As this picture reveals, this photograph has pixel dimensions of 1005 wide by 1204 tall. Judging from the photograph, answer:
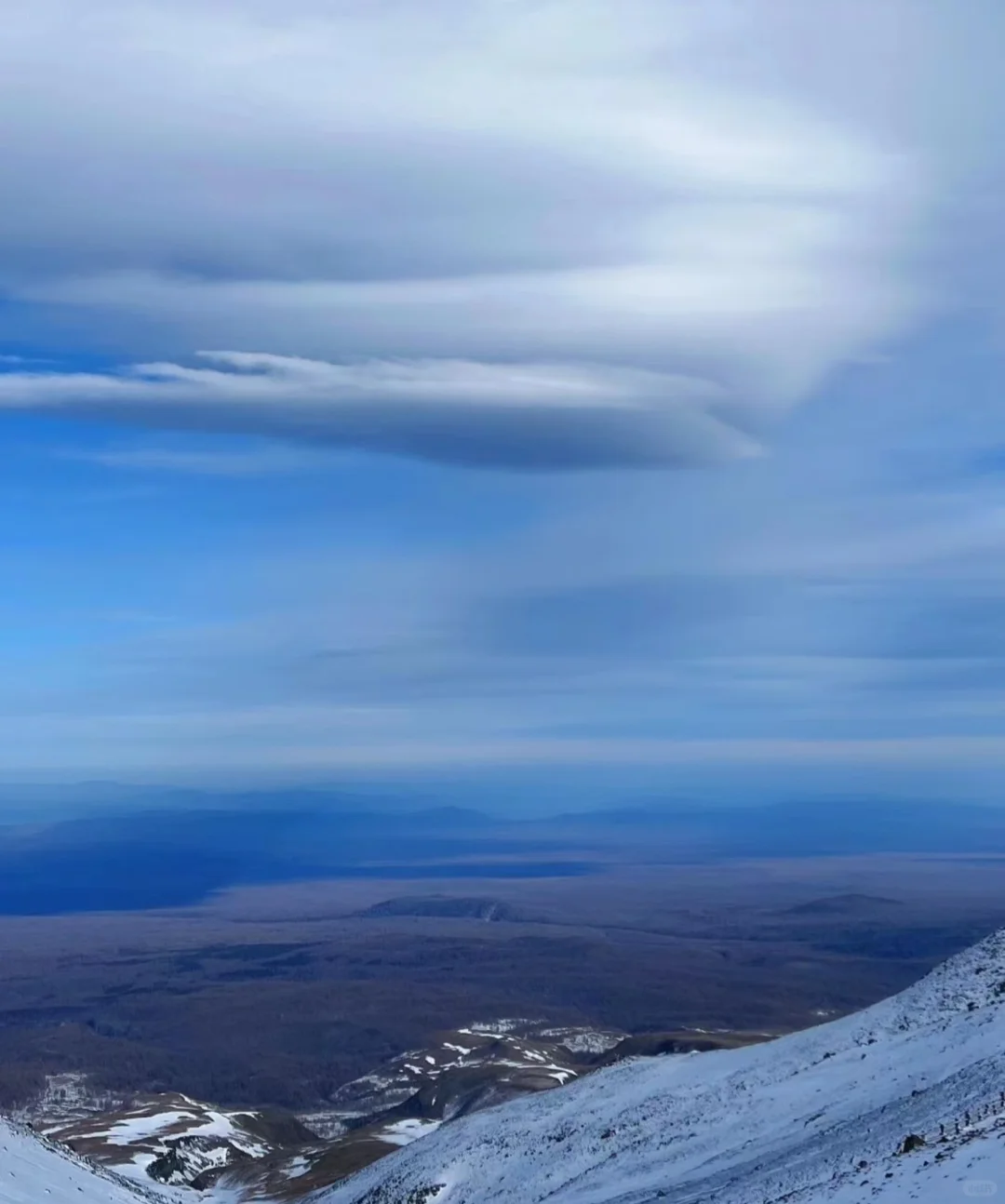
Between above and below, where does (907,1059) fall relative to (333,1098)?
above

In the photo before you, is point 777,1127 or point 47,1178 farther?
point 47,1178

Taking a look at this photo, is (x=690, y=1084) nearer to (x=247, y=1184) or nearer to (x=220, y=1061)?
(x=247, y=1184)

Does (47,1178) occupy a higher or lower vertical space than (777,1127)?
lower

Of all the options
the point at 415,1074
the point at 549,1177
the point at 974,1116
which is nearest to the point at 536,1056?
the point at 415,1074

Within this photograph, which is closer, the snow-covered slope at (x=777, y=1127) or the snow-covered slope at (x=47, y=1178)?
the snow-covered slope at (x=777, y=1127)

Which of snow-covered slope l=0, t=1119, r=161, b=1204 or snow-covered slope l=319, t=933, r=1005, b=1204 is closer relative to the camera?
snow-covered slope l=319, t=933, r=1005, b=1204
